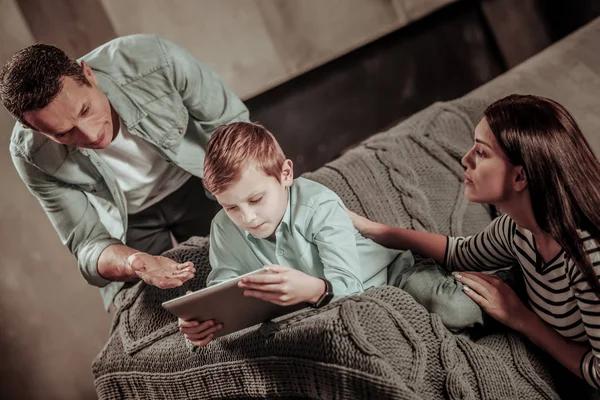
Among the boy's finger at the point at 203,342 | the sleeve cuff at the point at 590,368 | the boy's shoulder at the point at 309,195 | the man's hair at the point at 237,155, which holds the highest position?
the man's hair at the point at 237,155

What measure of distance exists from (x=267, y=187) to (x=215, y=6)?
115 cm

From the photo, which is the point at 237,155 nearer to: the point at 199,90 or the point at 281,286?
the point at 281,286

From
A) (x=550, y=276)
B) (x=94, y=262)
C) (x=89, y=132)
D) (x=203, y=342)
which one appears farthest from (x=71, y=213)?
(x=550, y=276)

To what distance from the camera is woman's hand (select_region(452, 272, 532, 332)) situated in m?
1.14

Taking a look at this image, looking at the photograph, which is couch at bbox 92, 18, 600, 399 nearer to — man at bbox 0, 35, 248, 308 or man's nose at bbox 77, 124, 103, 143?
man at bbox 0, 35, 248, 308

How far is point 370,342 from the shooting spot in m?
0.99

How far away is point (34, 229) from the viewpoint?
1639mm

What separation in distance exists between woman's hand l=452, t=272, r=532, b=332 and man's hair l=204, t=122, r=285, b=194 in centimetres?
44

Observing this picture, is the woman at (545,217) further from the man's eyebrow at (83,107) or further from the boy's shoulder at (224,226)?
the man's eyebrow at (83,107)

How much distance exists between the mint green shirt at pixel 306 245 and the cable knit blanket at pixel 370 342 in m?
0.07

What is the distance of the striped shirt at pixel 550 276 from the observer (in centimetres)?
101

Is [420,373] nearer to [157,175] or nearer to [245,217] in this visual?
[245,217]

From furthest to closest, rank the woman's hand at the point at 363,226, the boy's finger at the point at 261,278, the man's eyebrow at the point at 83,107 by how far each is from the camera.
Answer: the woman's hand at the point at 363,226
the man's eyebrow at the point at 83,107
the boy's finger at the point at 261,278

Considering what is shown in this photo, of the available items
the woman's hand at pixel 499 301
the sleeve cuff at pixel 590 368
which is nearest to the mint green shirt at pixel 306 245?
the woman's hand at pixel 499 301
